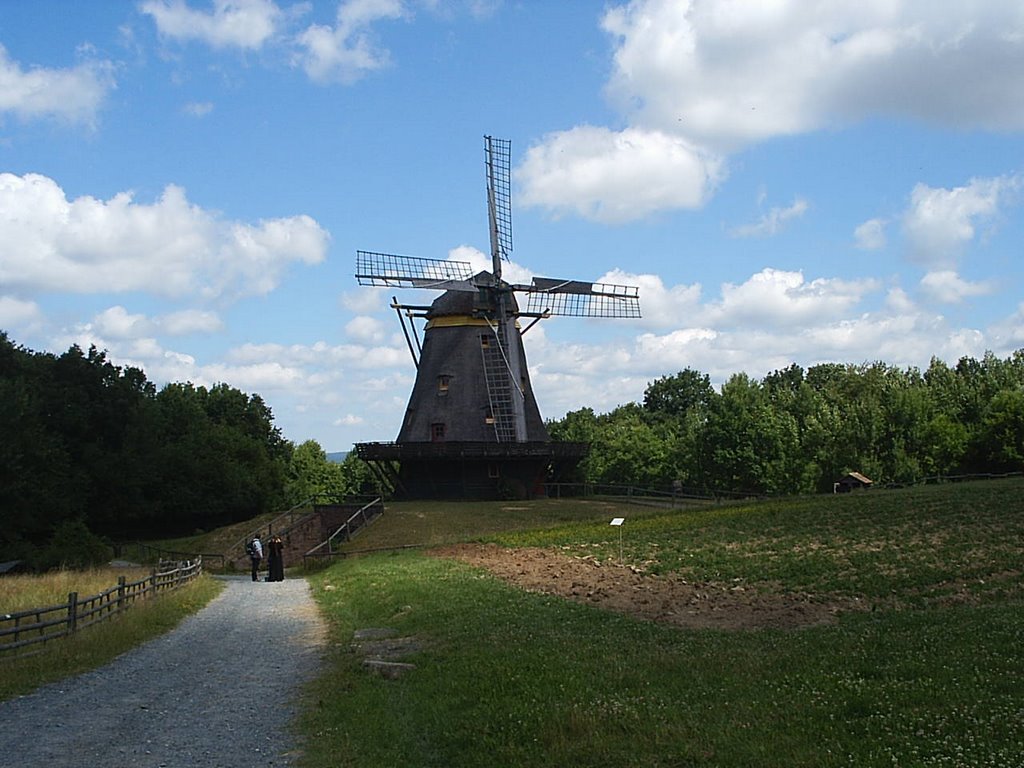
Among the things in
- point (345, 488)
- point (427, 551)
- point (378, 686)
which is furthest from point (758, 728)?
point (345, 488)

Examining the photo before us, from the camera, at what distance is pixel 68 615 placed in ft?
62.8

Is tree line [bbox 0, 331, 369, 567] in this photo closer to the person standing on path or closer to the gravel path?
the person standing on path

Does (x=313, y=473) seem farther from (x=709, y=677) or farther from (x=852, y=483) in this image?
(x=709, y=677)

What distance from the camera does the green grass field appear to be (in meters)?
8.16

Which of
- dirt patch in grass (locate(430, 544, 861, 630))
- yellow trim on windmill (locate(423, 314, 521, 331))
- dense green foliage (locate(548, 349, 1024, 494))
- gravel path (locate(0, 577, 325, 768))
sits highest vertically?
yellow trim on windmill (locate(423, 314, 521, 331))

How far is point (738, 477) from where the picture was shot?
6625 cm

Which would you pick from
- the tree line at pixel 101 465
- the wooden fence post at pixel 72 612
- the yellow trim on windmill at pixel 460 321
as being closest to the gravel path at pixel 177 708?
the wooden fence post at pixel 72 612

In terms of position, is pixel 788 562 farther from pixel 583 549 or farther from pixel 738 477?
pixel 738 477

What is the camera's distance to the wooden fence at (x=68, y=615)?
16.6 m

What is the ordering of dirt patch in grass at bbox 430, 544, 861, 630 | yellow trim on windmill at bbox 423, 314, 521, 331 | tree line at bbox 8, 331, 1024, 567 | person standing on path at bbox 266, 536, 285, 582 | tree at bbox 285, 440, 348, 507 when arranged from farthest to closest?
tree at bbox 285, 440, 348, 507, yellow trim on windmill at bbox 423, 314, 521, 331, tree line at bbox 8, 331, 1024, 567, person standing on path at bbox 266, 536, 285, 582, dirt patch in grass at bbox 430, 544, 861, 630

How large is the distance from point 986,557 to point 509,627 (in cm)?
1184

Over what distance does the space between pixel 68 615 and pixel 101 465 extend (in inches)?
1409

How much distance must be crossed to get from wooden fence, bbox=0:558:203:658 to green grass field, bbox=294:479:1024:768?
4803 millimetres

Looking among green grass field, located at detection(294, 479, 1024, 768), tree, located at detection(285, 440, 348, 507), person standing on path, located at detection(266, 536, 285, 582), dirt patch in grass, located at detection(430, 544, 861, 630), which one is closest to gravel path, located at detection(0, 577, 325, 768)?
A: green grass field, located at detection(294, 479, 1024, 768)
